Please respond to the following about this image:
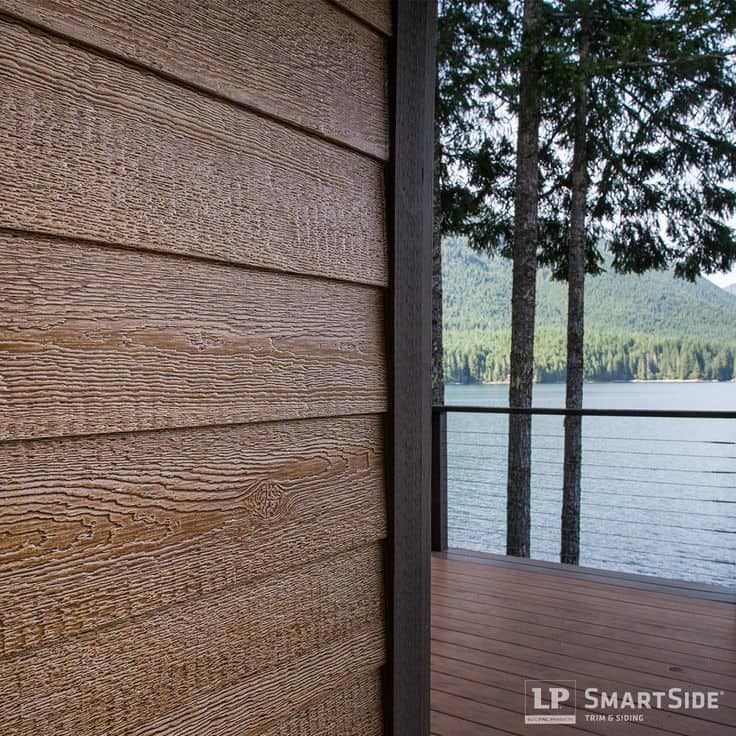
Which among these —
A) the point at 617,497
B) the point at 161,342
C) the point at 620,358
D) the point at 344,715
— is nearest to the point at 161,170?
the point at 161,342

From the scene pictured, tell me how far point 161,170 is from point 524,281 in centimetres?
666

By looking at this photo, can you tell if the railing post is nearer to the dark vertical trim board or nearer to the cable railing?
the cable railing

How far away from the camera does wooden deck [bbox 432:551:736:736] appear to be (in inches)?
86.0

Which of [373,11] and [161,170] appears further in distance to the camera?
[373,11]

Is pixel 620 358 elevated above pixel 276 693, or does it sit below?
above

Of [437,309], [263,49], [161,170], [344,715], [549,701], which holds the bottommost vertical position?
[549,701]

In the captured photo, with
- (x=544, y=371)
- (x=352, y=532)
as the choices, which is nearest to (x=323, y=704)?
(x=352, y=532)

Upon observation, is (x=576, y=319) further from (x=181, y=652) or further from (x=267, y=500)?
(x=181, y=652)

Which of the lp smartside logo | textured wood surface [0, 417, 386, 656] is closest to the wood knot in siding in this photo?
textured wood surface [0, 417, 386, 656]

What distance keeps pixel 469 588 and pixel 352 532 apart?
256 centimetres

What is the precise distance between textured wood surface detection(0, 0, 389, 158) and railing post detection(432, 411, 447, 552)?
9.84 feet

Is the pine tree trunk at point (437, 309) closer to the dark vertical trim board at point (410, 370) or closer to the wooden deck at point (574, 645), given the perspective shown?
the wooden deck at point (574, 645)

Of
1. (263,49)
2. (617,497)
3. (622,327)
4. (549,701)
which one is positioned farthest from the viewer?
(617,497)

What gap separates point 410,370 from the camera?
3.89 ft
